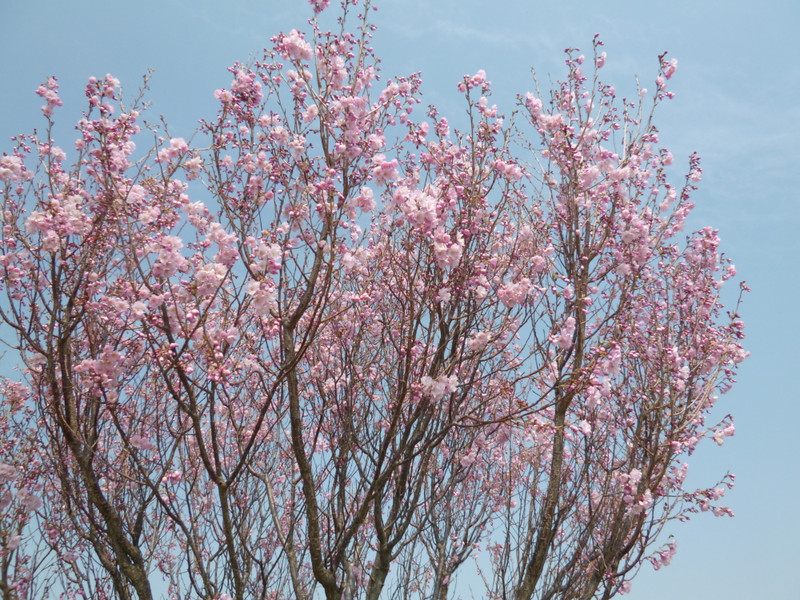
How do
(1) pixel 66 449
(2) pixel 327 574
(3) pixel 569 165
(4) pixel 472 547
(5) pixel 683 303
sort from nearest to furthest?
(2) pixel 327 574
(1) pixel 66 449
(3) pixel 569 165
(5) pixel 683 303
(4) pixel 472 547

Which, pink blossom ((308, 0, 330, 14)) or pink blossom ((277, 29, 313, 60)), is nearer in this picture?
pink blossom ((277, 29, 313, 60))

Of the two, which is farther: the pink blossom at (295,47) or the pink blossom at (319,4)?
the pink blossom at (319,4)

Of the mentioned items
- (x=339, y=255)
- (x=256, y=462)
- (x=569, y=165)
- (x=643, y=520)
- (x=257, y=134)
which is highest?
(x=569, y=165)

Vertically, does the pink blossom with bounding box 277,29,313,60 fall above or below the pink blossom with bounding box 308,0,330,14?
below

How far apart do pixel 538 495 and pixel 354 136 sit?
4.70 metres

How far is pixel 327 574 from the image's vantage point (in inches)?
178

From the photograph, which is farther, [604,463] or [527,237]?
[604,463]

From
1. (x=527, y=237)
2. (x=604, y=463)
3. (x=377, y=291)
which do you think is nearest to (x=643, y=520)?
(x=604, y=463)

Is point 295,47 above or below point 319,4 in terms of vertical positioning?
below

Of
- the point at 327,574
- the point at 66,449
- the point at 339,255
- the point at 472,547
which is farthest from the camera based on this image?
the point at 472,547

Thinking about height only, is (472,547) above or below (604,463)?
below

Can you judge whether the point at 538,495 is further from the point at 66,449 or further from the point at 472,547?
the point at 66,449

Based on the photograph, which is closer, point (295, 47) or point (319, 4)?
point (295, 47)

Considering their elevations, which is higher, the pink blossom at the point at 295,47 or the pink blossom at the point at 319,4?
the pink blossom at the point at 319,4
